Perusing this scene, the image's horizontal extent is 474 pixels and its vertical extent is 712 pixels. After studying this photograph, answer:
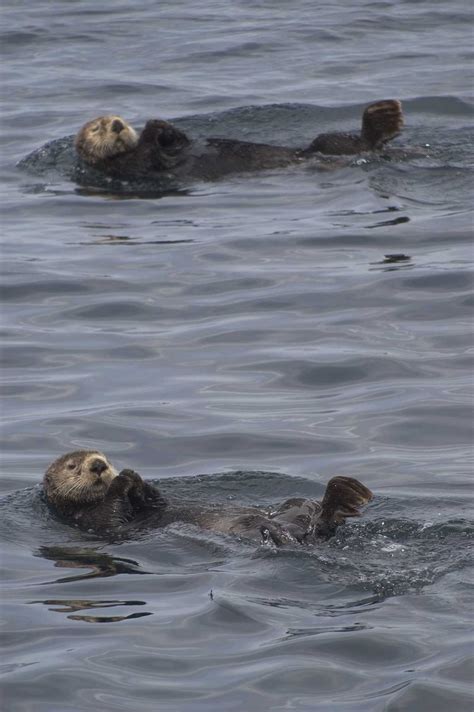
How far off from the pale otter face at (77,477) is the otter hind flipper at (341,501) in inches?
63.4

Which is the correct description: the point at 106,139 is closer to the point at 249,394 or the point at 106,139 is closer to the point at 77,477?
the point at 249,394

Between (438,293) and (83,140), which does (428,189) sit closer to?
Result: (438,293)

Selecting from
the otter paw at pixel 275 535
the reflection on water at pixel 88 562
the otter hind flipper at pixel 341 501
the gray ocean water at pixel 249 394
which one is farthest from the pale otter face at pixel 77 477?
the otter hind flipper at pixel 341 501

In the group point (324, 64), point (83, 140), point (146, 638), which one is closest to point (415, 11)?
point (324, 64)

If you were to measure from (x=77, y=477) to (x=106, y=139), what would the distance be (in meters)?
6.97

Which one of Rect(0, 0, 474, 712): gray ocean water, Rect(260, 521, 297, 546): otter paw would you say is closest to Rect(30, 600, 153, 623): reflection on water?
Rect(0, 0, 474, 712): gray ocean water

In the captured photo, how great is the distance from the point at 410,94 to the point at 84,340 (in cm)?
809

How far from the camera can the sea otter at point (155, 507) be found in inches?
293

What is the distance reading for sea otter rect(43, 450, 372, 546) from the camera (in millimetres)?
7441

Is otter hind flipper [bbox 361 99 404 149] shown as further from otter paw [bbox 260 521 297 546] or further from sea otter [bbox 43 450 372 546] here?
otter paw [bbox 260 521 297 546]

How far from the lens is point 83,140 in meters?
15.3

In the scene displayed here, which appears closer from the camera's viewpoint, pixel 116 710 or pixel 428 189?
pixel 116 710

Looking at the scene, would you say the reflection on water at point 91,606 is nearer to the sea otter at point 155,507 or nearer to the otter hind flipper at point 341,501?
the sea otter at point 155,507

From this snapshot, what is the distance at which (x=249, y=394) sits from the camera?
9.96 meters
